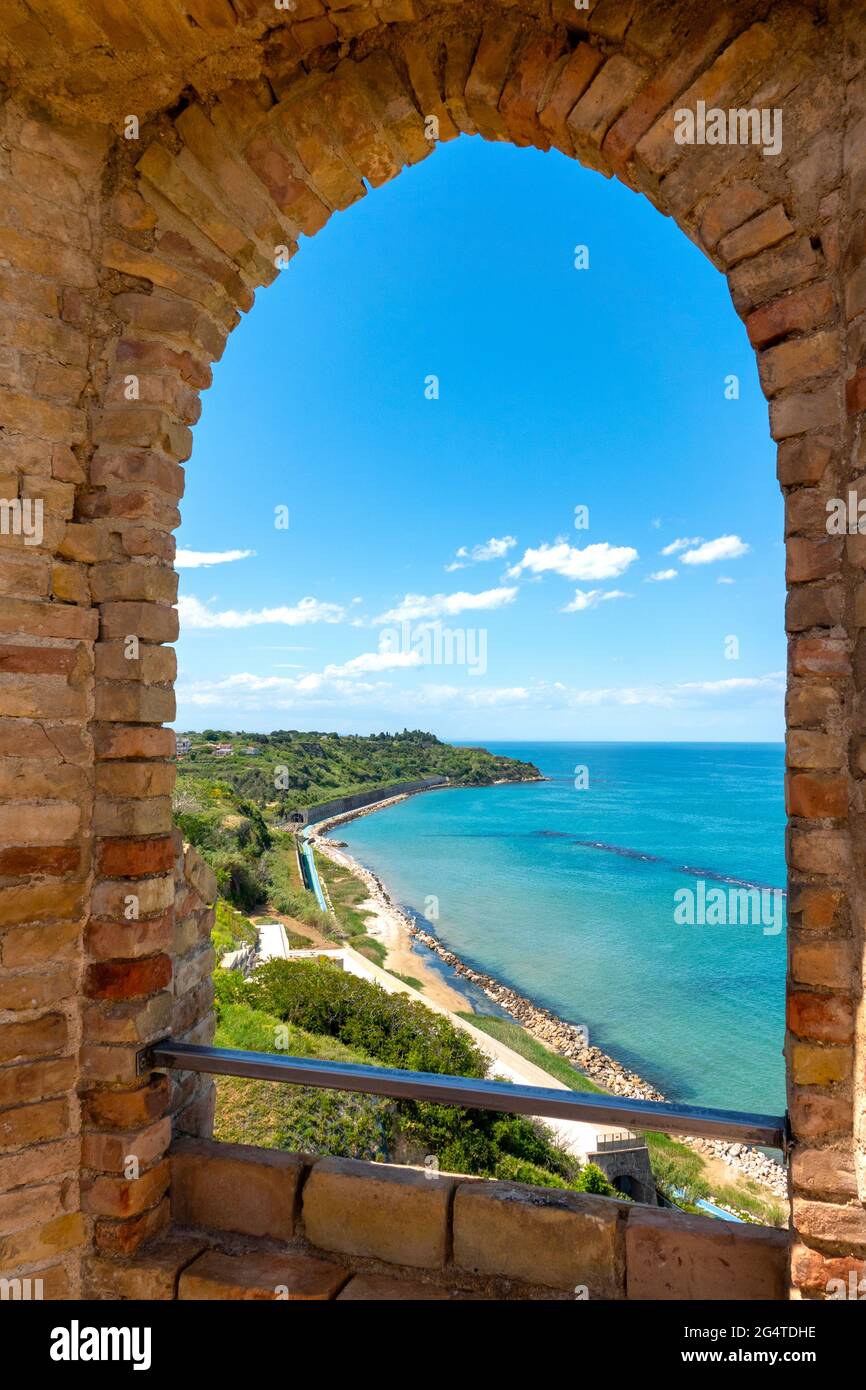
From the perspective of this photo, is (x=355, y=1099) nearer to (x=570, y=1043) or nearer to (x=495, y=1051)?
(x=495, y=1051)

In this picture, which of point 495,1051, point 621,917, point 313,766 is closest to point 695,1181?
point 495,1051

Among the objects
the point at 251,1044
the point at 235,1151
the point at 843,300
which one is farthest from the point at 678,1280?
the point at 251,1044

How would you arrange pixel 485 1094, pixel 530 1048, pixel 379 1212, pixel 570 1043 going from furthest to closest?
pixel 570 1043 < pixel 530 1048 < pixel 379 1212 < pixel 485 1094

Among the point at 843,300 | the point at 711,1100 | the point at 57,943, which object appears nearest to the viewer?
the point at 843,300

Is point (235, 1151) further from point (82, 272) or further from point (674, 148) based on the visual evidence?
point (674, 148)

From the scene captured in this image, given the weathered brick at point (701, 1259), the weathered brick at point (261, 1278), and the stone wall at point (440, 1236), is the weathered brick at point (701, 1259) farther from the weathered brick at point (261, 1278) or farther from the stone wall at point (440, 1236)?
the weathered brick at point (261, 1278)
